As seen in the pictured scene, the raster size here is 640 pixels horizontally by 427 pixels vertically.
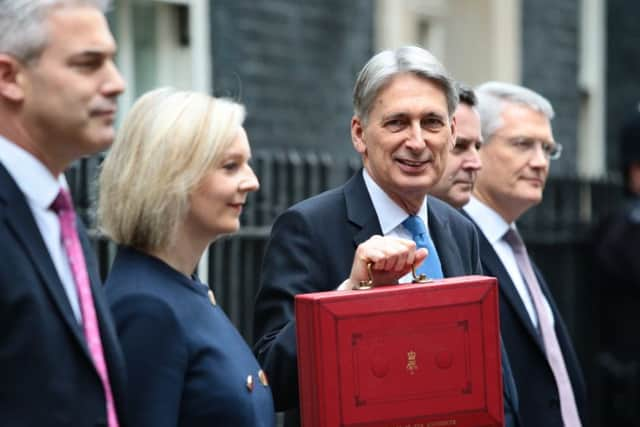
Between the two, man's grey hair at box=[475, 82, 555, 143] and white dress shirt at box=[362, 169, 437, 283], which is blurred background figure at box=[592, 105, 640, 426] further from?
white dress shirt at box=[362, 169, 437, 283]

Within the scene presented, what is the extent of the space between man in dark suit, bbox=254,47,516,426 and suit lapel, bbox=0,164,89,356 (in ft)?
3.21

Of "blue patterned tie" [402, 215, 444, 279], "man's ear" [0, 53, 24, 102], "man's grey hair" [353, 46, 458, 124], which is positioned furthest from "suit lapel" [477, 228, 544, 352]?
"man's ear" [0, 53, 24, 102]

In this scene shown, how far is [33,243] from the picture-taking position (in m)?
2.97

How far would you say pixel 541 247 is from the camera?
1017 cm

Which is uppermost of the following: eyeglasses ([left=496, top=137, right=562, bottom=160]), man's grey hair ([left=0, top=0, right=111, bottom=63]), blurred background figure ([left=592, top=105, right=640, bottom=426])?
man's grey hair ([left=0, top=0, right=111, bottom=63])

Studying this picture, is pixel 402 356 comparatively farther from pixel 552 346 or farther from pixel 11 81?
pixel 552 346

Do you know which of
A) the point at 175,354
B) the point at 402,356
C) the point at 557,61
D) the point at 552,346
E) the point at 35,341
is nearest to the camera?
the point at 35,341

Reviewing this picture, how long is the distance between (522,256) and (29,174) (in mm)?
2633

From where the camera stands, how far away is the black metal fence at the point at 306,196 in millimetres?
6551

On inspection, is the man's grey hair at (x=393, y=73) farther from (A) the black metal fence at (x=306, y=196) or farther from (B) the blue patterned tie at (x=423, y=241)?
(A) the black metal fence at (x=306, y=196)

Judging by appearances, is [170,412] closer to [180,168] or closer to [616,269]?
[180,168]

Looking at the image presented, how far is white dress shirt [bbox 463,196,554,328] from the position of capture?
16.9 feet

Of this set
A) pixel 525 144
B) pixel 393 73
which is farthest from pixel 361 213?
pixel 525 144

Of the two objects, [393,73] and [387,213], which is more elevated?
[393,73]
